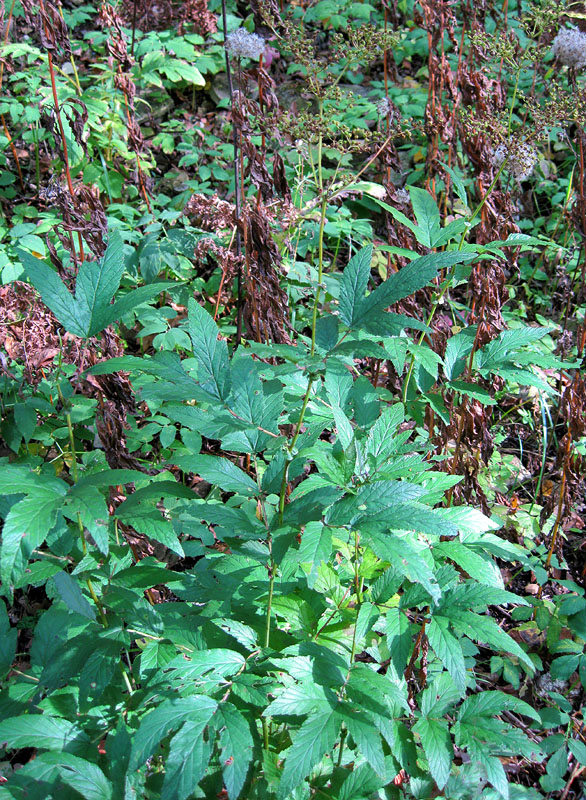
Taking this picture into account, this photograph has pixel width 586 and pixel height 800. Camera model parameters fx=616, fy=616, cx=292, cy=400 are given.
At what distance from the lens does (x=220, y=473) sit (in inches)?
54.1

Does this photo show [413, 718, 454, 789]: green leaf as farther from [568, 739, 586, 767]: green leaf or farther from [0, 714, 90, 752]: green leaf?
[0, 714, 90, 752]: green leaf

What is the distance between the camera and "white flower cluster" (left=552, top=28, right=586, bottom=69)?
2699 millimetres

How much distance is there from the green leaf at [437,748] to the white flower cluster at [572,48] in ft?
8.56

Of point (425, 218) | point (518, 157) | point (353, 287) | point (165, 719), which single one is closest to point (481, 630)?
point (165, 719)

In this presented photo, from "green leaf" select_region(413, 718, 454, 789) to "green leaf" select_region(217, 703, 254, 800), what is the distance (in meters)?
0.52

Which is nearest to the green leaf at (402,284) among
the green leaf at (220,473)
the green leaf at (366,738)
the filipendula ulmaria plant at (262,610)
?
the filipendula ulmaria plant at (262,610)

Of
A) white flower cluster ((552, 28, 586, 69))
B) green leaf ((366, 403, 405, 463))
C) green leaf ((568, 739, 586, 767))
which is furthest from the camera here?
white flower cluster ((552, 28, 586, 69))

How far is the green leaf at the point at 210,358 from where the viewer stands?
139 centimetres

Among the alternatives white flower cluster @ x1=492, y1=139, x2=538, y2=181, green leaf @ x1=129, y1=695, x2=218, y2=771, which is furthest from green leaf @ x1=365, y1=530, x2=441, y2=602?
white flower cluster @ x1=492, y1=139, x2=538, y2=181

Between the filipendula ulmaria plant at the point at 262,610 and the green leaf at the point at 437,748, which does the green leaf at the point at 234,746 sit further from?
the green leaf at the point at 437,748

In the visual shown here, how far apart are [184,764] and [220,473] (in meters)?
0.56

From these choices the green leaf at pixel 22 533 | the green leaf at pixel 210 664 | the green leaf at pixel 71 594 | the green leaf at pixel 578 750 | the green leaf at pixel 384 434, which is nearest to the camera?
the green leaf at pixel 22 533

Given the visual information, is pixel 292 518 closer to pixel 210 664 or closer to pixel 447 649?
pixel 210 664

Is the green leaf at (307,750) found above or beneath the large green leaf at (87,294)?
beneath
